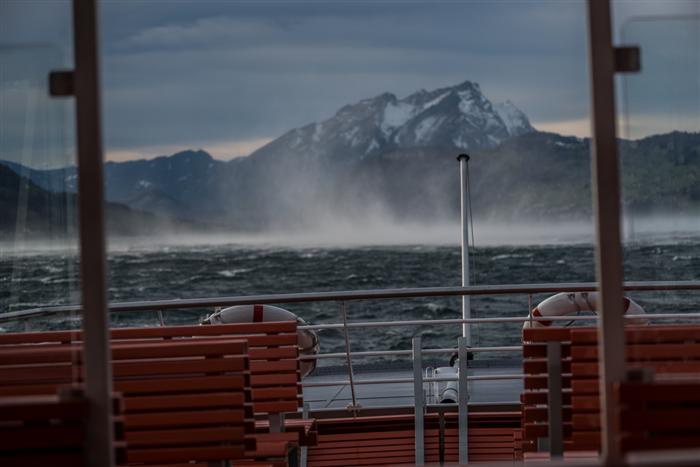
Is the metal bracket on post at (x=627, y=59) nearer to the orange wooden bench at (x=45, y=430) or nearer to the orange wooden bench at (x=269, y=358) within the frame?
the orange wooden bench at (x=45, y=430)

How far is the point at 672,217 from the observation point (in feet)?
7.17

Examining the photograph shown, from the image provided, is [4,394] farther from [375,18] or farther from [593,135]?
[375,18]

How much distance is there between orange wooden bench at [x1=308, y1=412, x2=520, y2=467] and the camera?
16.1ft

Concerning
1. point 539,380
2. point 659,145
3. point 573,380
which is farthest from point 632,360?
point 539,380

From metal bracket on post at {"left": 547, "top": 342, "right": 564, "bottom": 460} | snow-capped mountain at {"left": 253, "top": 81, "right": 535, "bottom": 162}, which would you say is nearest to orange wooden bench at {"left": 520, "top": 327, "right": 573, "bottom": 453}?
metal bracket on post at {"left": 547, "top": 342, "right": 564, "bottom": 460}

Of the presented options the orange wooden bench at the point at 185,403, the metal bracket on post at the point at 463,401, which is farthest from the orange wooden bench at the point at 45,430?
the metal bracket on post at the point at 463,401

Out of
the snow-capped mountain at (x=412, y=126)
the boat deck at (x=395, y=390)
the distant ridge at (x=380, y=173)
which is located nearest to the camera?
the boat deck at (x=395, y=390)

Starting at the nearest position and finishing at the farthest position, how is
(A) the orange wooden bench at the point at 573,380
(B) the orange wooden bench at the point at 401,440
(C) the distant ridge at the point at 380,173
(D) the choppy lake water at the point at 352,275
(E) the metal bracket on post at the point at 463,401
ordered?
(A) the orange wooden bench at the point at 573,380 < (E) the metal bracket on post at the point at 463,401 < (B) the orange wooden bench at the point at 401,440 < (D) the choppy lake water at the point at 352,275 < (C) the distant ridge at the point at 380,173

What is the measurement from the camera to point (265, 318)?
4676mm

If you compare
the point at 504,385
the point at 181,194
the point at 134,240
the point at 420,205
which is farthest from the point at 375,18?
the point at 504,385

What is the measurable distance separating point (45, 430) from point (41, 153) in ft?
1.89

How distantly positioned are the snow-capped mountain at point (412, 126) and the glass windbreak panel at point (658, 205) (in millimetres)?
34646

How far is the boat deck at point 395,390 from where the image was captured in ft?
29.6

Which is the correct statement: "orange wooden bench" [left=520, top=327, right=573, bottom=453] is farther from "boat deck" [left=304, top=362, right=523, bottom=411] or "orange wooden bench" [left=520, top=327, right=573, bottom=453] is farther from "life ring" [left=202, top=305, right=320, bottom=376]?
"boat deck" [left=304, top=362, right=523, bottom=411]
